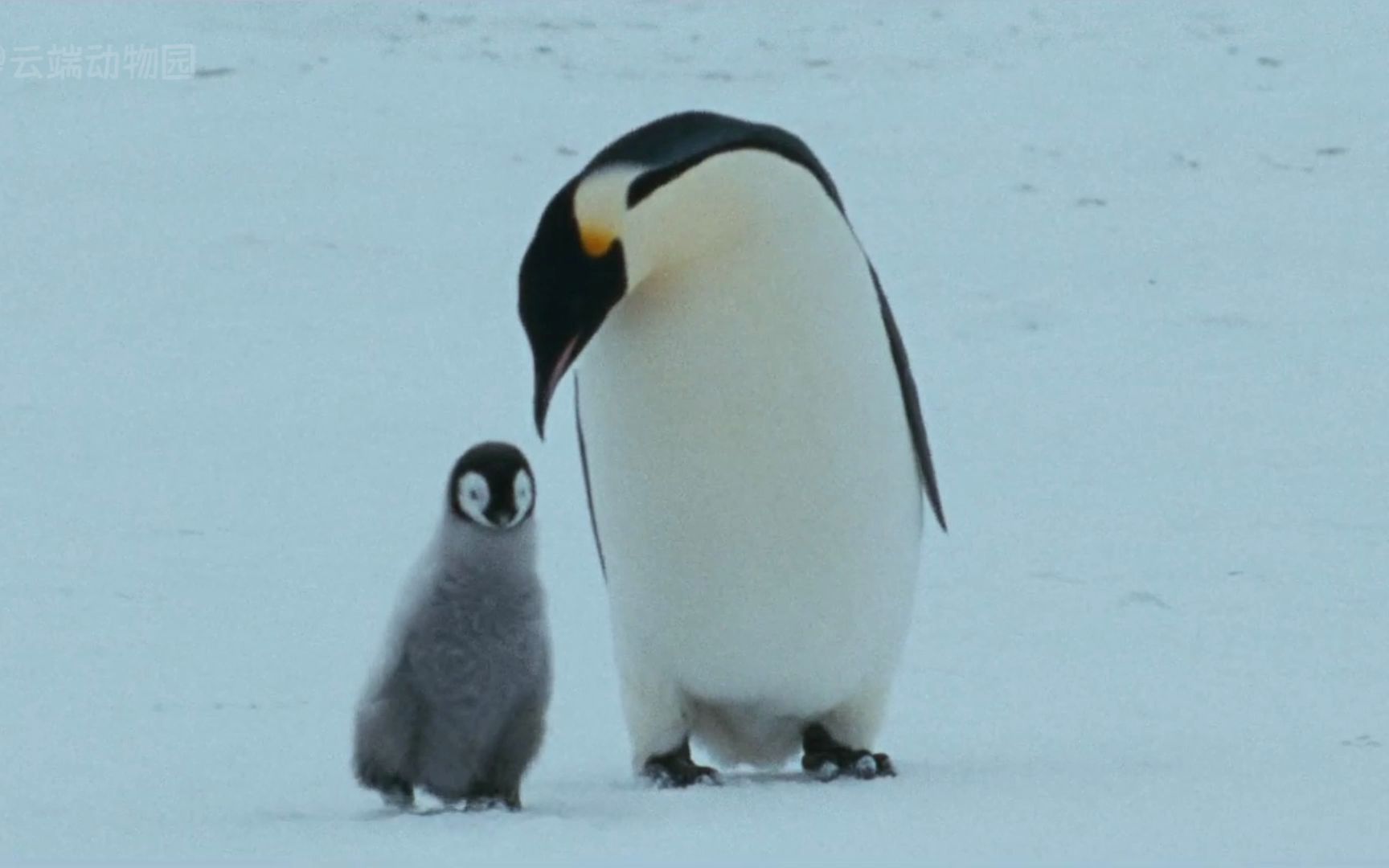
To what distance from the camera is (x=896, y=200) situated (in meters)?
12.2

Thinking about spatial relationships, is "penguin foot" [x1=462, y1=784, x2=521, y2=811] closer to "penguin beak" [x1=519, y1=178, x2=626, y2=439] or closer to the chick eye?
the chick eye

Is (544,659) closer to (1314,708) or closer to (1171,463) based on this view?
(1314,708)

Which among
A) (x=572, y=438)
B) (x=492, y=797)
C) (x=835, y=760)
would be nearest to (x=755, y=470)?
(x=835, y=760)

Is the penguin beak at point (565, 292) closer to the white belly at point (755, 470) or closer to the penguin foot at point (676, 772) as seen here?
the white belly at point (755, 470)

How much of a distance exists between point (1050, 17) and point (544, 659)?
1271cm

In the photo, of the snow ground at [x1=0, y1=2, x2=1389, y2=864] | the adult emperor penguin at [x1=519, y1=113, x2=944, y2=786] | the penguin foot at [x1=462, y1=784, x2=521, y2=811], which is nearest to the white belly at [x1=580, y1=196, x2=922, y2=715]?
the adult emperor penguin at [x1=519, y1=113, x2=944, y2=786]

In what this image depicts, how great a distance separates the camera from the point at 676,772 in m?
4.12

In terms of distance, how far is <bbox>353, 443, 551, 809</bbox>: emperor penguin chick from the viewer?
3477mm

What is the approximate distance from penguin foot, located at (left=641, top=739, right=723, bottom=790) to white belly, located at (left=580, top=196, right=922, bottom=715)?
0.11 metres

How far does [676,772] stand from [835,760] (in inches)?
11.2

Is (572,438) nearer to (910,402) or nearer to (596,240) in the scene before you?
(910,402)

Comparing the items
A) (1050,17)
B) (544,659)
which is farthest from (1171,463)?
(1050,17)

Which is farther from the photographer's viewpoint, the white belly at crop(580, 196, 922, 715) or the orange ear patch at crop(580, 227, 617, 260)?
the white belly at crop(580, 196, 922, 715)

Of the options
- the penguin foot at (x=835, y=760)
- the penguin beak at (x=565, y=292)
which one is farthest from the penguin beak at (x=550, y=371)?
the penguin foot at (x=835, y=760)
